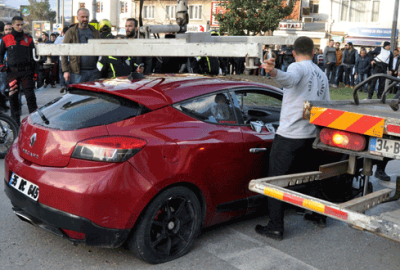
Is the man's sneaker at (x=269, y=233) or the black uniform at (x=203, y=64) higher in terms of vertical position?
the black uniform at (x=203, y=64)

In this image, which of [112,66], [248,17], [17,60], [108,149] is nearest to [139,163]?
[108,149]

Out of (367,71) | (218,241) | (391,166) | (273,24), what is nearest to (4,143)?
(218,241)

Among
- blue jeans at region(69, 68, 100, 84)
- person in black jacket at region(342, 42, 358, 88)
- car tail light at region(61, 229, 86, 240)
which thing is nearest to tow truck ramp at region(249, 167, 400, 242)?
car tail light at region(61, 229, 86, 240)

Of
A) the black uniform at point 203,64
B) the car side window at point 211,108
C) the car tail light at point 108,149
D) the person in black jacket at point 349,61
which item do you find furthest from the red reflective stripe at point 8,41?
the person in black jacket at point 349,61

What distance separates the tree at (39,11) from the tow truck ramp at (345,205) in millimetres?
84170

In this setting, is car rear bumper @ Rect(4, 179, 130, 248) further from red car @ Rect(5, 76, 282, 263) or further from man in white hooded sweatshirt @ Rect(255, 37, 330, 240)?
man in white hooded sweatshirt @ Rect(255, 37, 330, 240)

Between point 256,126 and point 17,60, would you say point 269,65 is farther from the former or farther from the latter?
point 17,60

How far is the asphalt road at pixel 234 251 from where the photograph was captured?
12.5 ft

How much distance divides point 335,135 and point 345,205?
2.29ft

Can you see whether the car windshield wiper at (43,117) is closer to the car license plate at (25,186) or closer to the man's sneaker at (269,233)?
the car license plate at (25,186)

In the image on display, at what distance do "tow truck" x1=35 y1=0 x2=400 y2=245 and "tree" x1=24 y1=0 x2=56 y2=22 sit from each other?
272 ft

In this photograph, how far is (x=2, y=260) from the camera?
12.3 feet

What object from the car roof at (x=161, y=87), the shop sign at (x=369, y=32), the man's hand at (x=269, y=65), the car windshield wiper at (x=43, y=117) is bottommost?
the car windshield wiper at (x=43, y=117)

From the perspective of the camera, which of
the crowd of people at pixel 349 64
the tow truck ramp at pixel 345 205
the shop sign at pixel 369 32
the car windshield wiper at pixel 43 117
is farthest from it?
the shop sign at pixel 369 32
